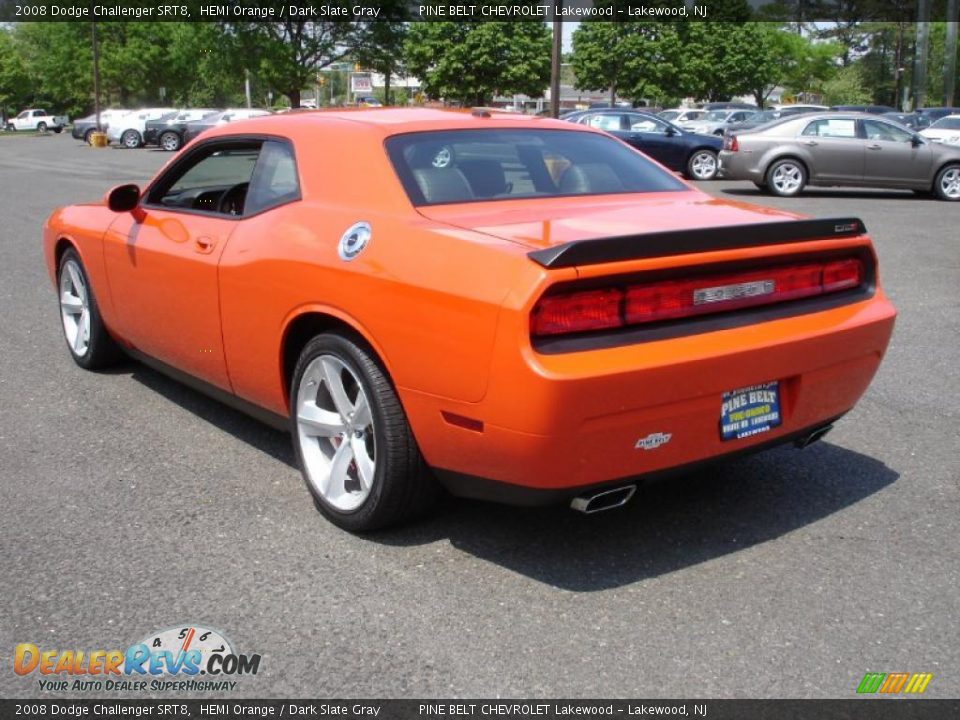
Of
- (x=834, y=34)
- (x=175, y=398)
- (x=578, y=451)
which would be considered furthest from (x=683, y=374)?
(x=834, y=34)

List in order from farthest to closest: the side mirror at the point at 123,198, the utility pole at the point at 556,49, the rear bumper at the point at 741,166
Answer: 1. the utility pole at the point at 556,49
2. the rear bumper at the point at 741,166
3. the side mirror at the point at 123,198

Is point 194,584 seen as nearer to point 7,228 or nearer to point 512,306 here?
point 512,306

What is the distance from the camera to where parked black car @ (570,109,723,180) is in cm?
2138

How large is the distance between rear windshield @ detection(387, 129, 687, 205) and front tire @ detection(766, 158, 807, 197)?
13706mm

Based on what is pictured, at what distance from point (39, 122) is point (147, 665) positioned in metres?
73.8

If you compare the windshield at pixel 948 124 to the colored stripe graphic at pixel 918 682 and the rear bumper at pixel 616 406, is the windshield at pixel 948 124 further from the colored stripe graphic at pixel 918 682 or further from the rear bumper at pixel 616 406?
the colored stripe graphic at pixel 918 682

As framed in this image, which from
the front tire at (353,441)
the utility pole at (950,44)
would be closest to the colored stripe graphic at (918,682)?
the front tire at (353,441)

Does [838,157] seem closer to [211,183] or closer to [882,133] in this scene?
[882,133]

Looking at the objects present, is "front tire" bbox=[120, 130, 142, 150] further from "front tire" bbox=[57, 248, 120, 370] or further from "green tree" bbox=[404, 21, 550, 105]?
"front tire" bbox=[57, 248, 120, 370]

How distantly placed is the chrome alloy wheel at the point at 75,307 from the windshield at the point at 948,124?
22.7 metres

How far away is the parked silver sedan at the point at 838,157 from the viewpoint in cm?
1769

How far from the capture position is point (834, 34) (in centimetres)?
8488

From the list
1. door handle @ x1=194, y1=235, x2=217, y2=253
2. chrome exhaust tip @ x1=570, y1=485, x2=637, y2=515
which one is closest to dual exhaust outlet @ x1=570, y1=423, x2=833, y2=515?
chrome exhaust tip @ x1=570, y1=485, x2=637, y2=515

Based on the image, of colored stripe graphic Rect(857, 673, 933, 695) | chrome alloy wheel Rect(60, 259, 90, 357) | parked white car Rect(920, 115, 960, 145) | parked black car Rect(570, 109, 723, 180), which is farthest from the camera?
parked white car Rect(920, 115, 960, 145)
